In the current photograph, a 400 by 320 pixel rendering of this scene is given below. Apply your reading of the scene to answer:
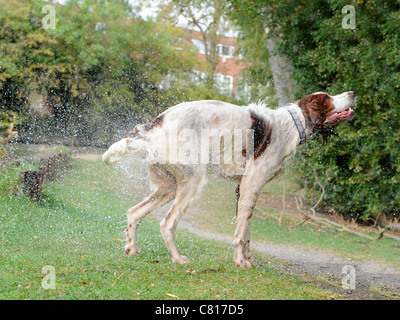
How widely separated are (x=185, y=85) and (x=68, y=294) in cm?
1902

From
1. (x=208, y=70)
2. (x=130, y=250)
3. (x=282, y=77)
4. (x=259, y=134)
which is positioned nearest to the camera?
(x=259, y=134)

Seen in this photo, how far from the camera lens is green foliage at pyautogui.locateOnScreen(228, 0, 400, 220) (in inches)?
403

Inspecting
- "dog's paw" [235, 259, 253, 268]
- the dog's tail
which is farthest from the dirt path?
the dog's tail

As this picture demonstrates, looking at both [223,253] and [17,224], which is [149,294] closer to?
[223,253]

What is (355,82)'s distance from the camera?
35.2ft

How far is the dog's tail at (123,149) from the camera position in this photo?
5.83 m

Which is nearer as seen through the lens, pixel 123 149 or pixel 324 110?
pixel 123 149

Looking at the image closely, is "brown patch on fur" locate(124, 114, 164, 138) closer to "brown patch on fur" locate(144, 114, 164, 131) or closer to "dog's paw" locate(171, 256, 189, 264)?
"brown patch on fur" locate(144, 114, 164, 131)

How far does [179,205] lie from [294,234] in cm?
534

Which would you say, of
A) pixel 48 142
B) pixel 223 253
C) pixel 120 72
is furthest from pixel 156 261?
pixel 120 72

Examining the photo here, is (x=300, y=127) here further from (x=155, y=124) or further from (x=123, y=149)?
(x=123, y=149)

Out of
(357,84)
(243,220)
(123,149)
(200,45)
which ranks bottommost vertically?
(243,220)

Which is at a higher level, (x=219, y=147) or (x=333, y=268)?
(x=219, y=147)

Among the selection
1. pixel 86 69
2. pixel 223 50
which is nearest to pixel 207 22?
pixel 223 50
